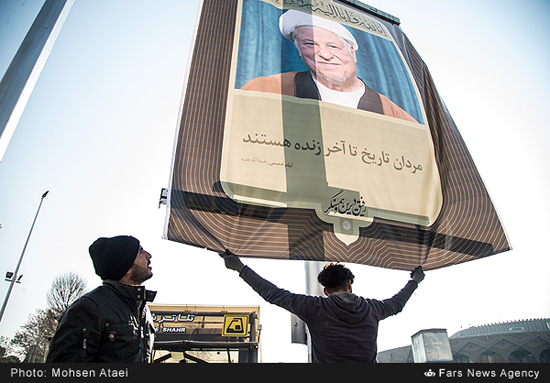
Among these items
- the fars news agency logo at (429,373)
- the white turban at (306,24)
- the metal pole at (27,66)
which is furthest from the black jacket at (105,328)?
the white turban at (306,24)

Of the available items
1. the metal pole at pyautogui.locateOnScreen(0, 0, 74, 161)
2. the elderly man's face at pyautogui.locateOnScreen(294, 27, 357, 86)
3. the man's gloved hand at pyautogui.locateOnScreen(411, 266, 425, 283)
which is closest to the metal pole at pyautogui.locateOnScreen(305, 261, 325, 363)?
the man's gloved hand at pyautogui.locateOnScreen(411, 266, 425, 283)

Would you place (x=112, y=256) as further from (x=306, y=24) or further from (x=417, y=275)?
(x=306, y=24)

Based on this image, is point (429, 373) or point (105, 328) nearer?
point (429, 373)

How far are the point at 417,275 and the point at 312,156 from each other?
52.5 inches

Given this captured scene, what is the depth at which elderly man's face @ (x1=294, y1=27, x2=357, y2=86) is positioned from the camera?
3673 mm

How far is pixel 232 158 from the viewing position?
2.66 meters

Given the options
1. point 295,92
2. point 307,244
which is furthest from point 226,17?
point 307,244

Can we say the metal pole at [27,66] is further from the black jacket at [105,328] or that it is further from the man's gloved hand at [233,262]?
the man's gloved hand at [233,262]

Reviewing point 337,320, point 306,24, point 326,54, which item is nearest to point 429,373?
point 337,320

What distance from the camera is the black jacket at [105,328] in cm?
126

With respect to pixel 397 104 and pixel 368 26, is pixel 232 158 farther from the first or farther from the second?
pixel 368 26

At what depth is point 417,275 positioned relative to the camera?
2652 mm

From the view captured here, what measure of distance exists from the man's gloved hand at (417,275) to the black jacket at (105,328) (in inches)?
79.4

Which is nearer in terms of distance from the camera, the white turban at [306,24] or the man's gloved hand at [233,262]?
the man's gloved hand at [233,262]
